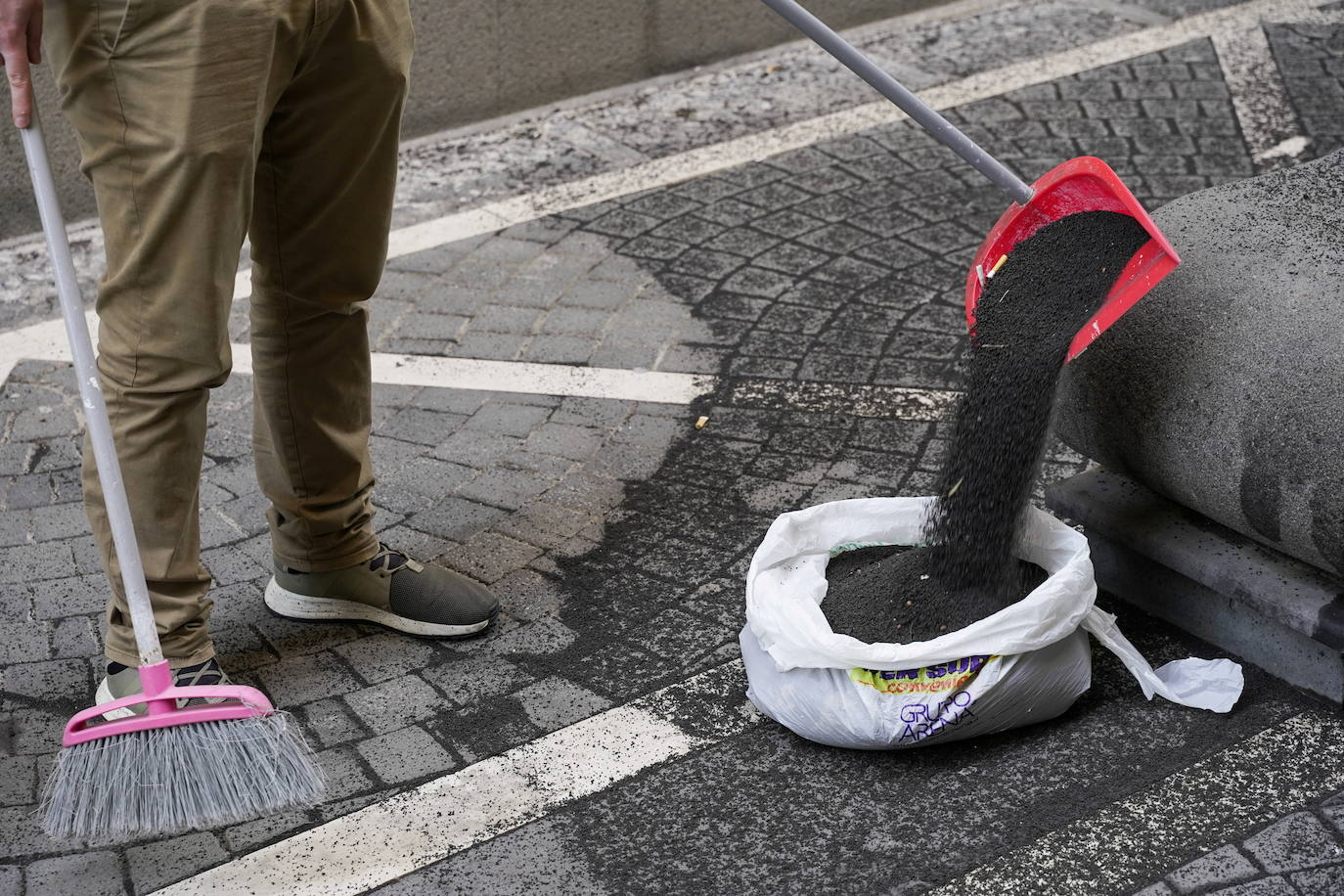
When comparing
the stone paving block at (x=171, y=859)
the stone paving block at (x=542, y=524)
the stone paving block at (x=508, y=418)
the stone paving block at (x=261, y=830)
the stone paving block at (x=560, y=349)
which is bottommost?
the stone paving block at (x=261, y=830)

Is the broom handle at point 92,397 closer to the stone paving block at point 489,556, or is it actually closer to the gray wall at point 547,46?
the stone paving block at point 489,556

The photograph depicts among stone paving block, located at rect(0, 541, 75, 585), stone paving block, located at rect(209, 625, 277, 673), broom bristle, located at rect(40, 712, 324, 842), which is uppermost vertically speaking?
broom bristle, located at rect(40, 712, 324, 842)

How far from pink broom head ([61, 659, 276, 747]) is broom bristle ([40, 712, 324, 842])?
0.06 feet

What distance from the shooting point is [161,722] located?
281 centimetres

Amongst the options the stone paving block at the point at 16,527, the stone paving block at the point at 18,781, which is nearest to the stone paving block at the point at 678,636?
the stone paving block at the point at 18,781

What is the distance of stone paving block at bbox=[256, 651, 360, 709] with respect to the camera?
339 centimetres

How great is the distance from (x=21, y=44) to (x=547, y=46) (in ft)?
14.7

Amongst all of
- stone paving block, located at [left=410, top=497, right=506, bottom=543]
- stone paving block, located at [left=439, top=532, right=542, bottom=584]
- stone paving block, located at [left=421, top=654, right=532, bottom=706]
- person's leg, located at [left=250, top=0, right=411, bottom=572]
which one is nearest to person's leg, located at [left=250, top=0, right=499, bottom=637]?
person's leg, located at [left=250, top=0, right=411, bottom=572]

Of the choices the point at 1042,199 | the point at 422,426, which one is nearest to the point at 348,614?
the point at 422,426

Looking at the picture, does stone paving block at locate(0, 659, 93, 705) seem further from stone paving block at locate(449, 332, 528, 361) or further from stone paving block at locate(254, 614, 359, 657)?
A: stone paving block at locate(449, 332, 528, 361)

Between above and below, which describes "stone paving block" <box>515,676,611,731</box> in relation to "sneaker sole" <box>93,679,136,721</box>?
below

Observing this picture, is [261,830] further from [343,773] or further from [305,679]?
[305,679]

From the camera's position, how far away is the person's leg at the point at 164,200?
8.83 feet

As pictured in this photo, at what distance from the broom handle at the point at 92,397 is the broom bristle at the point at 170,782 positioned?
172 mm
